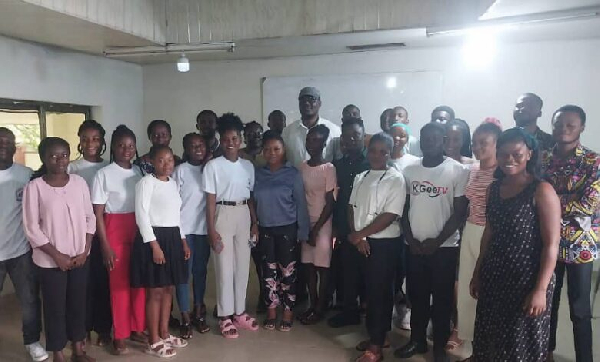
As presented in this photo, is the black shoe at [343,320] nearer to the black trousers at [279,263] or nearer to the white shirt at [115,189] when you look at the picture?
the black trousers at [279,263]

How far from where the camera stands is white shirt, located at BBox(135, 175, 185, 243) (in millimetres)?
2764

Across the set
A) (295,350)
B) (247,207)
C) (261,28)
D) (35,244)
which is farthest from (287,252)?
(261,28)

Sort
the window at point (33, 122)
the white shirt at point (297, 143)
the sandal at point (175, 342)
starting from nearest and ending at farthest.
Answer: the sandal at point (175, 342), the white shirt at point (297, 143), the window at point (33, 122)

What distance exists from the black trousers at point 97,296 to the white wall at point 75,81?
7.99ft

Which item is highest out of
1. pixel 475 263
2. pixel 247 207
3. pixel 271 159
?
pixel 271 159

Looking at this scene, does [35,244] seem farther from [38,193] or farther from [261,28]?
[261,28]

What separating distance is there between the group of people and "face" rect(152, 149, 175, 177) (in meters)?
0.01

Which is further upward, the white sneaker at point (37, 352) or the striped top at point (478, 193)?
the striped top at point (478, 193)

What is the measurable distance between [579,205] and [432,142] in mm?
842

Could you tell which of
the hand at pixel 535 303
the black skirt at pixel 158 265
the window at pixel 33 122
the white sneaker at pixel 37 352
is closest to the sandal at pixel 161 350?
the black skirt at pixel 158 265

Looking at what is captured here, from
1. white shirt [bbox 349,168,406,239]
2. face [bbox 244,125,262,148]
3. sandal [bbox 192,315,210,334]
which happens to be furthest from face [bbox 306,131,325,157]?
sandal [bbox 192,315,210,334]

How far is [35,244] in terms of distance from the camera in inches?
100

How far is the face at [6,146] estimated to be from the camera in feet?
8.95

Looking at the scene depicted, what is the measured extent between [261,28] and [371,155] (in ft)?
8.10
